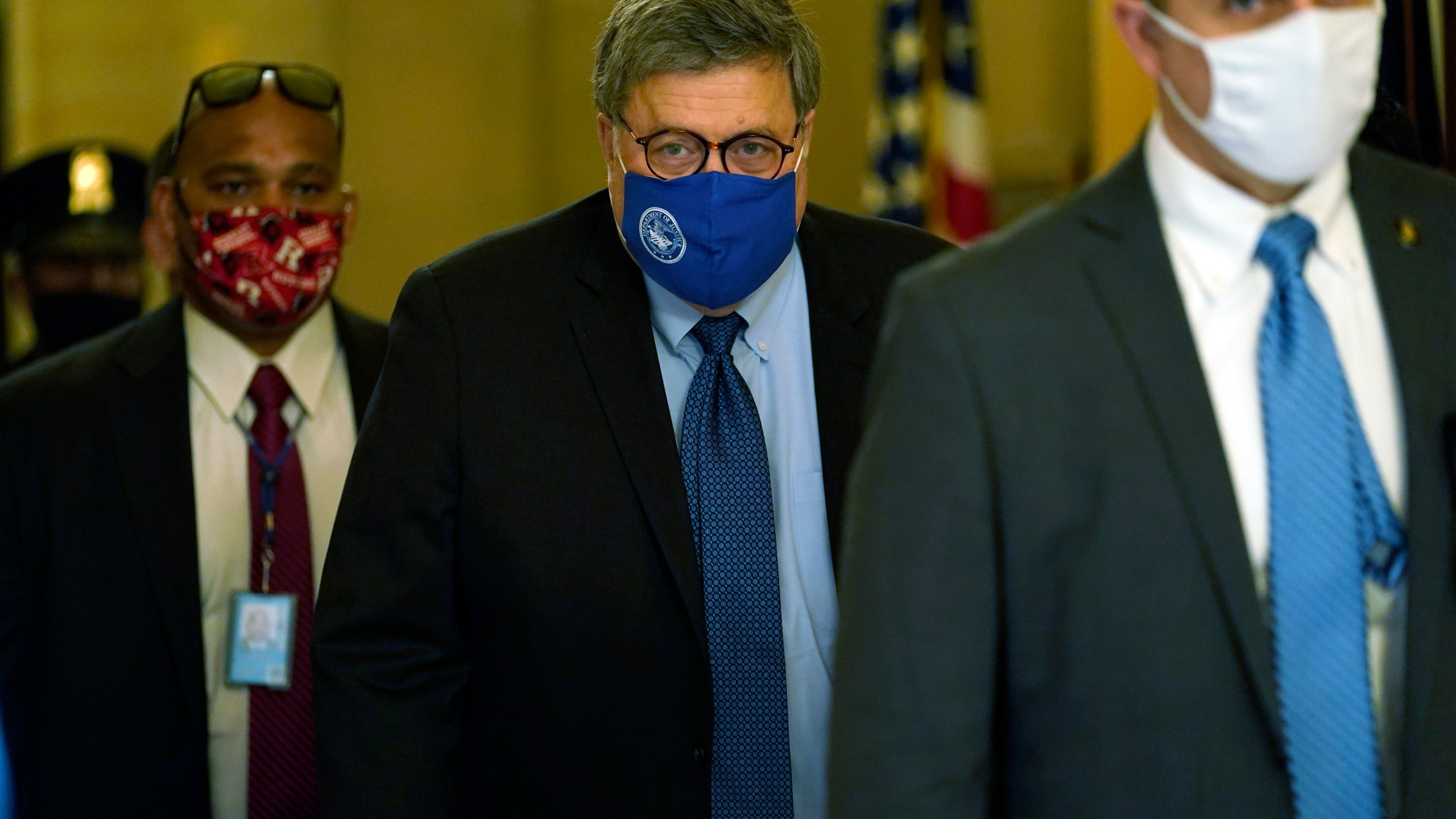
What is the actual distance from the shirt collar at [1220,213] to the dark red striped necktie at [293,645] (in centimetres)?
186

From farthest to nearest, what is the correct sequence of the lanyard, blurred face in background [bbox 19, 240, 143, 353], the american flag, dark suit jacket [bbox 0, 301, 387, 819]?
1. the american flag
2. blurred face in background [bbox 19, 240, 143, 353]
3. the lanyard
4. dark suit jacket [bbox 0, 301, 387, 819]

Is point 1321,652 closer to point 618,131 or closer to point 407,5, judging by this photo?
point 618,131

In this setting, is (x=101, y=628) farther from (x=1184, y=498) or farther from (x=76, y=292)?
(x=1184, y=498)

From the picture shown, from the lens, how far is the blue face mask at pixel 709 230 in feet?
7.58

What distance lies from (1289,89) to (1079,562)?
1.61 feet

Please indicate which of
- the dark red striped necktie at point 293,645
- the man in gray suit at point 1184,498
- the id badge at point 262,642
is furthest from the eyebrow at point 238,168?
the man in gray suit at point 1184,498

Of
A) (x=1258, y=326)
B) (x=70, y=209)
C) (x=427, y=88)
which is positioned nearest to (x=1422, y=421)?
(x=1258, y=326)

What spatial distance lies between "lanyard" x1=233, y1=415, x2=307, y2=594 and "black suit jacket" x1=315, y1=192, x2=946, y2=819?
2.59ft

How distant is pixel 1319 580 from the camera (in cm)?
153

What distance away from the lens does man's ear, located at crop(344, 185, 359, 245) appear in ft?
10.9

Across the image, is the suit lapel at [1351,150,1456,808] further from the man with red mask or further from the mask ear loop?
the man with red mask

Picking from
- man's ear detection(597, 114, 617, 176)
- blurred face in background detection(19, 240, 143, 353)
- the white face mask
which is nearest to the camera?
the white face mask

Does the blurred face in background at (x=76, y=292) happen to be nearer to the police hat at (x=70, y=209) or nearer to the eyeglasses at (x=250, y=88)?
the police hat at (x=70, y=209)

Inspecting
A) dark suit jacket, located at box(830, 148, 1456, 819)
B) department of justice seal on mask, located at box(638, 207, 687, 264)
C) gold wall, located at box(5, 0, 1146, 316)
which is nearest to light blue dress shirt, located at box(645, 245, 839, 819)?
department of justice seal on mask, located at box(638, 207, 687, 264)
